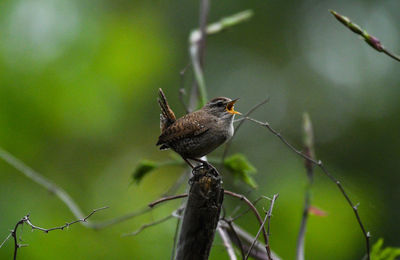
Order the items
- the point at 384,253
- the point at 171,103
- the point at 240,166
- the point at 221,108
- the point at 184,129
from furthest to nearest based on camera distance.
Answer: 1. the point at 171,103
2. the point at 221,108
3. the point at 240,166
4. the point at 184,129
5. the point at 384,253

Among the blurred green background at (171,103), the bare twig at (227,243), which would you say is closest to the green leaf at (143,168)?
the bare twig at (227,243)

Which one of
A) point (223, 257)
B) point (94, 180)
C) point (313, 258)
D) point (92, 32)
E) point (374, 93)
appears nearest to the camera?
point (223, 257)

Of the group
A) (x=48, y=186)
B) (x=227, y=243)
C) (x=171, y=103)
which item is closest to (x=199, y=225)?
(x=227, y=243)

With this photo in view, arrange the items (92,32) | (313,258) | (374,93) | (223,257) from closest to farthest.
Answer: (223,257) < (313,258) < (92,32) < (374,93)

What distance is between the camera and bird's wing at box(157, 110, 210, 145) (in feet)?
10.6

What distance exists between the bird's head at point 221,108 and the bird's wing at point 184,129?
192 mm

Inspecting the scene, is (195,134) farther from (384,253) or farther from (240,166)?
(384,253)

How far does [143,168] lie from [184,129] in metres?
0.42

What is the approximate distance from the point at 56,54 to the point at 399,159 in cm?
449

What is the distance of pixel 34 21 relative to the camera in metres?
5.31

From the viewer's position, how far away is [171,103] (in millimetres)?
6418

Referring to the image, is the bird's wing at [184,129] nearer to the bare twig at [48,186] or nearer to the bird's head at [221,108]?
the bird's head at [221,108]

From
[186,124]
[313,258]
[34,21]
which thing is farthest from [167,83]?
[186,124]

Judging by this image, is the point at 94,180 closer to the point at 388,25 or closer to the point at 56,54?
the point at 56,54
